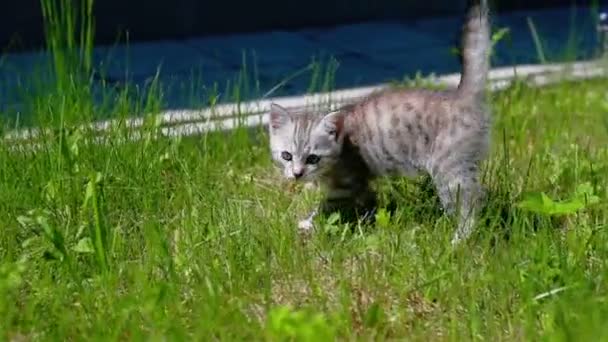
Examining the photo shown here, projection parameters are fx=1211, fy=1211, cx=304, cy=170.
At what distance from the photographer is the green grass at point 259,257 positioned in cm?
348

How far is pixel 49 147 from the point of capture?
435 cm

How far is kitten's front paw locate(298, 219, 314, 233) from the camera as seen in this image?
4.26 metres

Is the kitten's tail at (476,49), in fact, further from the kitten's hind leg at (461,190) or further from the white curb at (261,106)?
the white curb at (261,106)

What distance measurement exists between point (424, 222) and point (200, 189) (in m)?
0.85

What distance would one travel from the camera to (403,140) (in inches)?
173

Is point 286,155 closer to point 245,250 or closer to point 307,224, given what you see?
point 307,224

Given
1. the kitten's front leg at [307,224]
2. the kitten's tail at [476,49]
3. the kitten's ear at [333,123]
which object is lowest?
the kitten's front leg at [307,224]

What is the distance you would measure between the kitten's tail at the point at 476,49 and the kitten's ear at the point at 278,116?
0.65 meters

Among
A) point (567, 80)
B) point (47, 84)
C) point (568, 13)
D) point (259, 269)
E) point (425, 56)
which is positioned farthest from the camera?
point (568, 13)

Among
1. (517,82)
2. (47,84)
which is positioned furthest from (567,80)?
(47,84)

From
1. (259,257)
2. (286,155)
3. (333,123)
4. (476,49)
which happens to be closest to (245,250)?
(259,257)

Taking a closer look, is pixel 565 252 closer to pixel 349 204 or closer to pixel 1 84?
pixel 349 204

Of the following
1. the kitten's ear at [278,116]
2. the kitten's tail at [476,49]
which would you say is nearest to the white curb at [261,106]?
the kitten's ear at [278,116]

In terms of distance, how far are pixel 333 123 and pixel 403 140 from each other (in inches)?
10.3
